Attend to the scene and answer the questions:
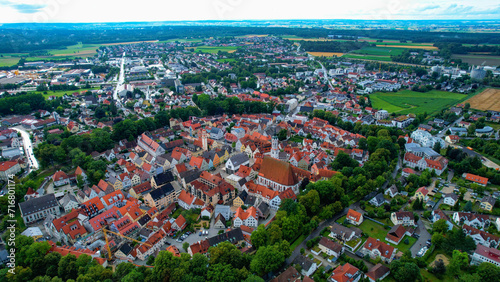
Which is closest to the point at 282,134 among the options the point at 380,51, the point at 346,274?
the point at 346,274

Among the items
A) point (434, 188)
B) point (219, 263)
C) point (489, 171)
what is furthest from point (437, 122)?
point (219, 263)

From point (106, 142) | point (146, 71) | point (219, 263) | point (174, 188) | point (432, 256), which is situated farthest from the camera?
point (146, 71)

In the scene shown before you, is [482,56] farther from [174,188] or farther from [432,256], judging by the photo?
[174,188]

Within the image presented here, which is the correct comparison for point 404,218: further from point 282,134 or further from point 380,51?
point 380,51

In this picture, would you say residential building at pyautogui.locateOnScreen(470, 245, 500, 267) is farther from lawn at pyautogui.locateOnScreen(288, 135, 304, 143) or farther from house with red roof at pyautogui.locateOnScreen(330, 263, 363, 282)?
lawn at pyautogui.locateOnScreen(288, 135, 304, 143)

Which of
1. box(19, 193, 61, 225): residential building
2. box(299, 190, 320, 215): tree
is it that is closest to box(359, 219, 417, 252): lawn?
box(299, 190, 320, 215): tree
